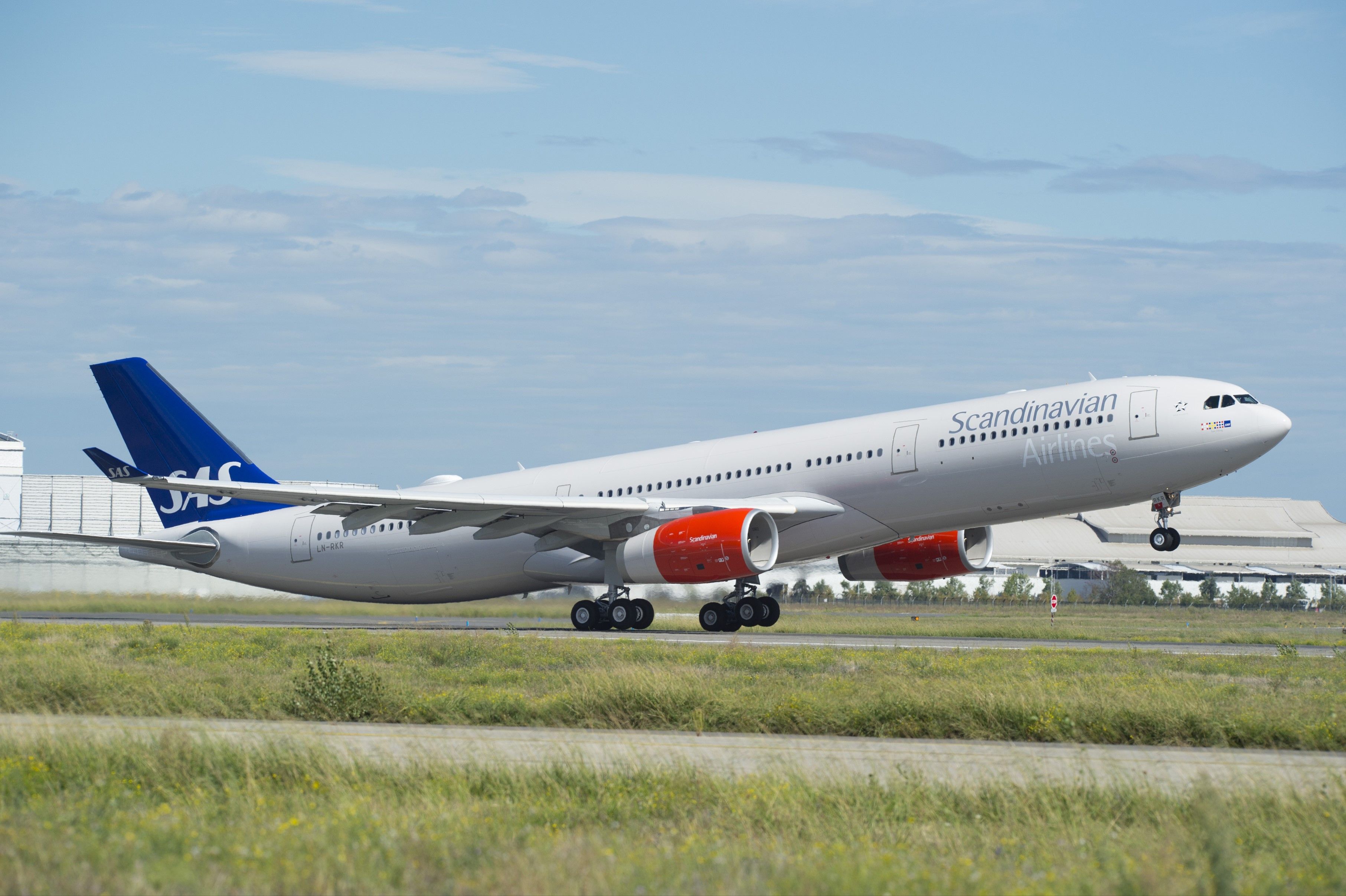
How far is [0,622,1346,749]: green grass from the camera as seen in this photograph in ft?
46.3

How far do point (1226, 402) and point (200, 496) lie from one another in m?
26.8

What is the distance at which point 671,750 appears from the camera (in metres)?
12.1

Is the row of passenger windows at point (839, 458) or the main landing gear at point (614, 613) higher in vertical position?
the row of passenger windows at point (839, 458)

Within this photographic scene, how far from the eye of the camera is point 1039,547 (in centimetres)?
10762

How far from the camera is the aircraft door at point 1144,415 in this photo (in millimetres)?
27250

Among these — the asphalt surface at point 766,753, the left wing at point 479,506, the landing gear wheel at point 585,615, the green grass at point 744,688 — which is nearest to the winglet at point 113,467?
the left wing at point 479,506

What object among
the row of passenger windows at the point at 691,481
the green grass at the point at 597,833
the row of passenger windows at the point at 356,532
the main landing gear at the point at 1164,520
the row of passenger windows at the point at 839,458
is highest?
the row of passenger windows at the point at 839,458

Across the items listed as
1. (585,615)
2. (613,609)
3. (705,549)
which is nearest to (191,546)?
(585,615)

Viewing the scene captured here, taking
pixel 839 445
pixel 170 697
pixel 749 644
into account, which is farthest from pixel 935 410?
pixel 170 697

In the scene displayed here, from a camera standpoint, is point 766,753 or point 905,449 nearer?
point 766,753

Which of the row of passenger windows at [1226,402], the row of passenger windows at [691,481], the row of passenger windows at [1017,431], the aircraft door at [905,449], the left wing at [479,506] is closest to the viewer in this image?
the row of passenger windows at [1226,402]

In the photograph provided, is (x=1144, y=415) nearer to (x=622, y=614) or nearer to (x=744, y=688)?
(x=622, y=614)

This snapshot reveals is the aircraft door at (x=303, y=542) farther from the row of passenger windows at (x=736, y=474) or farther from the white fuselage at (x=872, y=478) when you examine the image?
the row of passenger windows at (x=736, y=474)

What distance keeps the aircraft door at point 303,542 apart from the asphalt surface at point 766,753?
71.1 feet
